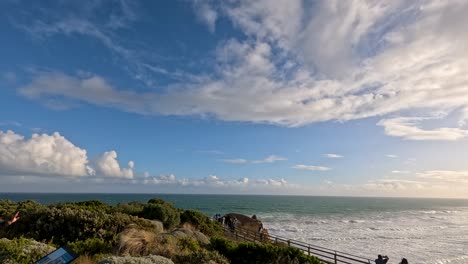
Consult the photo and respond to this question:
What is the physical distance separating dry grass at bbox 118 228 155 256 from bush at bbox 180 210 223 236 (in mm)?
13015

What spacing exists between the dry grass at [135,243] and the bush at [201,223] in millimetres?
13015

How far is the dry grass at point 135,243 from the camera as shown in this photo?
34.4ft

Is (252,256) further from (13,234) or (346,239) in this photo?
(346,239)

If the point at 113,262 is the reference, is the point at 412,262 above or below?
below

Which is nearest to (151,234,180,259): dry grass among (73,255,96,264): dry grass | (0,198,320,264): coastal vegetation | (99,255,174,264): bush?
(0,198,320,264): coastal vegetation

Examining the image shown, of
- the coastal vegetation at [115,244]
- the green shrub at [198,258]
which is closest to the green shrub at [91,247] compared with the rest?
the coastal vegetation at [115,244]

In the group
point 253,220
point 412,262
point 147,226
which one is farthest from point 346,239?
point 147,226

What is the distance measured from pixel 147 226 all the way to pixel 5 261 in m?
7.90

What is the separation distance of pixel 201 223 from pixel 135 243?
14.7 meters

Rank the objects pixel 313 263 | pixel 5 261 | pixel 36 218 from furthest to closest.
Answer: pixel 36 218 < pixel 313 263 < pixel 5 261

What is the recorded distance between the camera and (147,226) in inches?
611

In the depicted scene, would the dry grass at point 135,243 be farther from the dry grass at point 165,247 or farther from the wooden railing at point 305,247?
the wooden railing at point 305,247

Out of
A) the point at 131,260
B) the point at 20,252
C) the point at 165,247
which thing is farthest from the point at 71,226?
the point at 131,260

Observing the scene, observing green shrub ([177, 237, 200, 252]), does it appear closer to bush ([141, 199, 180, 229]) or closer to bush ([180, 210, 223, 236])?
bush ([141, 199, 180, 229])
